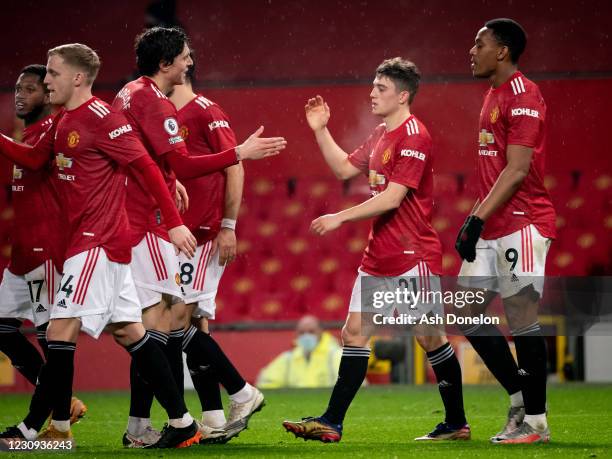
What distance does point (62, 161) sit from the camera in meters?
4.64

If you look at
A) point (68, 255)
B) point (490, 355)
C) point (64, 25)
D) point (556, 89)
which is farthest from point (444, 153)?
point (68, 255)

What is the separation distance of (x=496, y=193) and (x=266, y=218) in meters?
7.10

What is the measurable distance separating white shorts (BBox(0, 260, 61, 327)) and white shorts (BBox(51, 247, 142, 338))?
2.15 ft

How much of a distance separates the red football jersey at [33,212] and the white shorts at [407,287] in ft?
4.86

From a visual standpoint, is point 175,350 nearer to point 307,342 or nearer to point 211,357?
point 211,357

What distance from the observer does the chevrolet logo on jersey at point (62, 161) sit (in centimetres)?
462

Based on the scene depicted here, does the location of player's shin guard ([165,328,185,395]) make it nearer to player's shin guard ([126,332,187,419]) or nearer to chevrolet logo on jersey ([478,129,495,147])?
player's shin guard ([126,332,187,419])

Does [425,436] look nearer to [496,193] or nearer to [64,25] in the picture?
[496,193]

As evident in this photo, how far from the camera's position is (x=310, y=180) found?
38.7 ft

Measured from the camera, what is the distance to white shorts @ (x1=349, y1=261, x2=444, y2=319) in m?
4.92

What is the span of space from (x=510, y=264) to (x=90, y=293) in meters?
1.87

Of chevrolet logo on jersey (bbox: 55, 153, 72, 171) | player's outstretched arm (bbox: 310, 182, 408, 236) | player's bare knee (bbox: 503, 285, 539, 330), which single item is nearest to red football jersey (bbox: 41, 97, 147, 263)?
chevrolet logo on jersey (bbox: 55, 153, 72, 171)

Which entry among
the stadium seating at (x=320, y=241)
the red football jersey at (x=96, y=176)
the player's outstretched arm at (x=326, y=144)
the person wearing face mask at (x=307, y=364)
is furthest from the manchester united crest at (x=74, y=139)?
the stadium seating at (x=320, y=241)

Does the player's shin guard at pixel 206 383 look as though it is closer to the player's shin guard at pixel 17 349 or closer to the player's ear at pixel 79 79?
the player's shin guard at pixel 17 349
